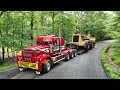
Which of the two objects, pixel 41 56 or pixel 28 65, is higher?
pixel 41 56

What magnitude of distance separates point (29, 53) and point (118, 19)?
8866mm

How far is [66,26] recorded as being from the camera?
2466cm

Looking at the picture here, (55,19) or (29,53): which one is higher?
(55,19)

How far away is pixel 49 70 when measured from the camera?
12.2 metres

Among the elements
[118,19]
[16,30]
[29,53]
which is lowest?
[29,53]
